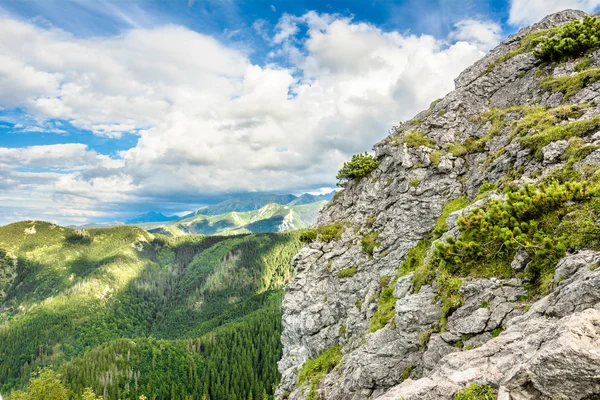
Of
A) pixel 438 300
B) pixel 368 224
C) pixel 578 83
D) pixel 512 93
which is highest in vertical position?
pixel 512 93

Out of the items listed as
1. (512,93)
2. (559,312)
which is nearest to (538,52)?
(512,93)

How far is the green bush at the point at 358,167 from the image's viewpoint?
36.6m

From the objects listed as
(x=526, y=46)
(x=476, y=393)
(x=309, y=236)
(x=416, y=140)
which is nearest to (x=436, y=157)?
(x=416, y=140)

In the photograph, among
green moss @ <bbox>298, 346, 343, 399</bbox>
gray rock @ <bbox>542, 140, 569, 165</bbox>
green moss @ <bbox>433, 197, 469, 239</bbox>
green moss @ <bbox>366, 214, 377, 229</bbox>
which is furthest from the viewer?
green moss @ <bbox>366, 214, 377, 229</bbox>

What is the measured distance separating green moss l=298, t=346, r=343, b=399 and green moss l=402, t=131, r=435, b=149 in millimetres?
22332

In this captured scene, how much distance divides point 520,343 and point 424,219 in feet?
64.5

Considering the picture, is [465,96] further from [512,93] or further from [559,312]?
[559,312]

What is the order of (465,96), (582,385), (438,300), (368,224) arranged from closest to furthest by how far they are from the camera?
(582,385) → (438,300) → (368,224) → (465,96)

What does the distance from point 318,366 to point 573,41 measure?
4033 cm

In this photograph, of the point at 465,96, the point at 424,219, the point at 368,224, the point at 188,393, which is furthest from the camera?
the point at 188,393

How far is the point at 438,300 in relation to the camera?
54.4 feet

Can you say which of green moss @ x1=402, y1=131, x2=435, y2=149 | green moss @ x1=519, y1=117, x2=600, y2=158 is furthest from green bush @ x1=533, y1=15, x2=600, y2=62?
green moss @ x1=519, y1=117, x2=600, y2=158

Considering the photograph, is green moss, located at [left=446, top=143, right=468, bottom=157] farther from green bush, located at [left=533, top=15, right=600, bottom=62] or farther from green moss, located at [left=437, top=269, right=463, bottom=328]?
green moss, located at [left=437, top=269, right=463, bottom=328]

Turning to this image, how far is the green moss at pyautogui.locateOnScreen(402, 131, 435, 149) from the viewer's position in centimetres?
3328
